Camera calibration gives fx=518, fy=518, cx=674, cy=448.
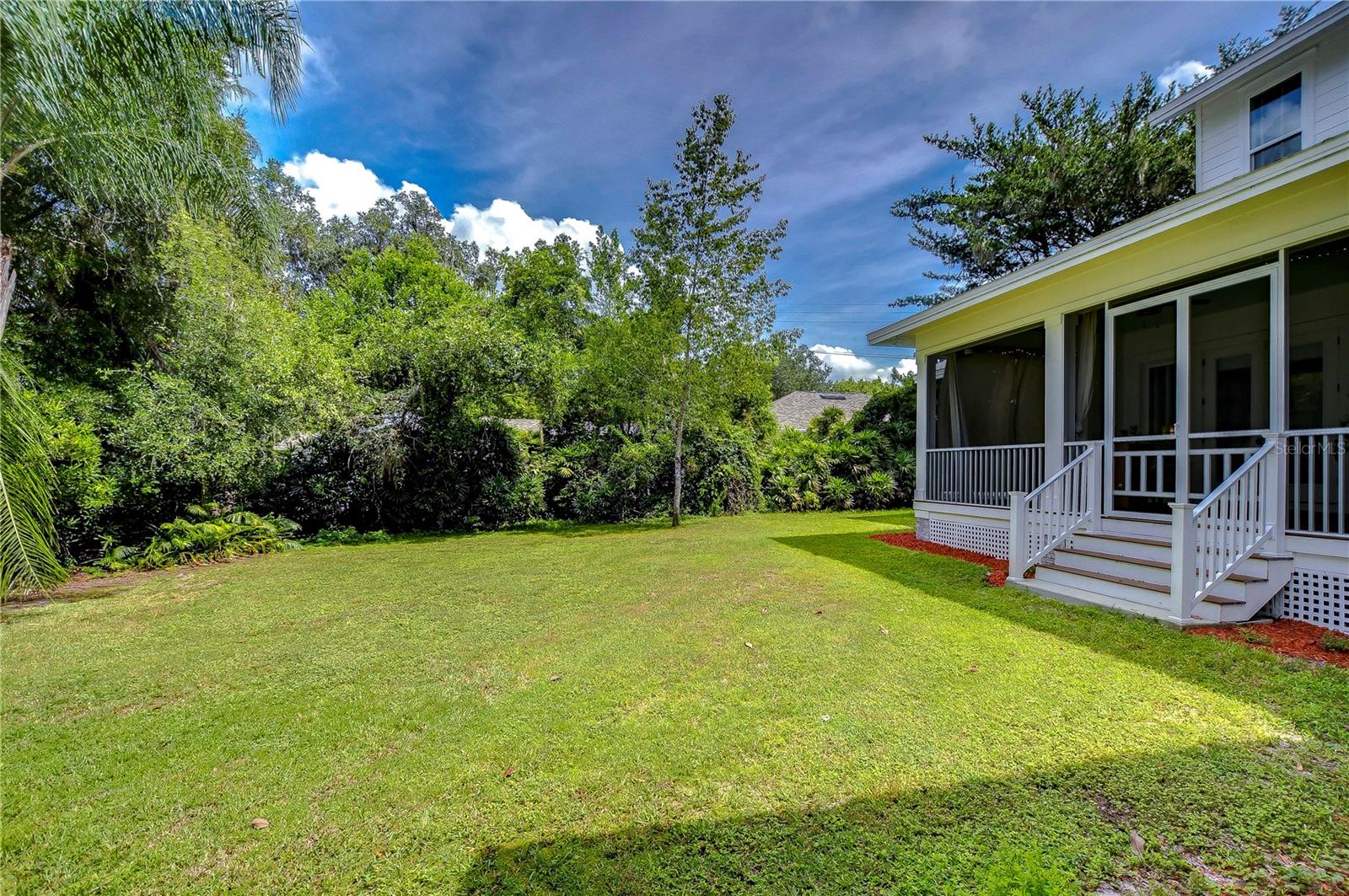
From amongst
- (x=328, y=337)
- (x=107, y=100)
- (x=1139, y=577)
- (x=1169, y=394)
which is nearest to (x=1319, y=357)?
(x=1169, y=394)

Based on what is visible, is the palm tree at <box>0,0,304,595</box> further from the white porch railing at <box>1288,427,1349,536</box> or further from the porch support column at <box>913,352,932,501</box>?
the white porch railing at <box>1288,427,1349,536</box>

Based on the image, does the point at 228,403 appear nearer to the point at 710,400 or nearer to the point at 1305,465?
the point at 710,400

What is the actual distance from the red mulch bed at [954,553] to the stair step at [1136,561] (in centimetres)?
67

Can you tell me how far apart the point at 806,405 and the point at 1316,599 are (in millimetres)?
21031

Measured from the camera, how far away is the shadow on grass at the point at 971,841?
1599 millimetres

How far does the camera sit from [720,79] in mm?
9398

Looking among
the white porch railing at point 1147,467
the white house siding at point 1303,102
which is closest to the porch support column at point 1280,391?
the white porch railing at point 1147,467

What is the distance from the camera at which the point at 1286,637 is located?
3602 mm

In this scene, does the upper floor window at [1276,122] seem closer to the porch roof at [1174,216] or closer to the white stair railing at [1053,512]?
the porch roof at [1174,216]

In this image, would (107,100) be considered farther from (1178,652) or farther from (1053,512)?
(1053,512)

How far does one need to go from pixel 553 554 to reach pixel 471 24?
7.18 meters

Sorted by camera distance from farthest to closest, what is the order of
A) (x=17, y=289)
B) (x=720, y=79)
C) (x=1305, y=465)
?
(x=720, y=79) → (x=17, y=289) → (x=1305, y=465)

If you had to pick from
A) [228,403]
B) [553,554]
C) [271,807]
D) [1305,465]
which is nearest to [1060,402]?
[1305,465]

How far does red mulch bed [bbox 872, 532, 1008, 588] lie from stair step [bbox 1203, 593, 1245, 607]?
4.90ft
